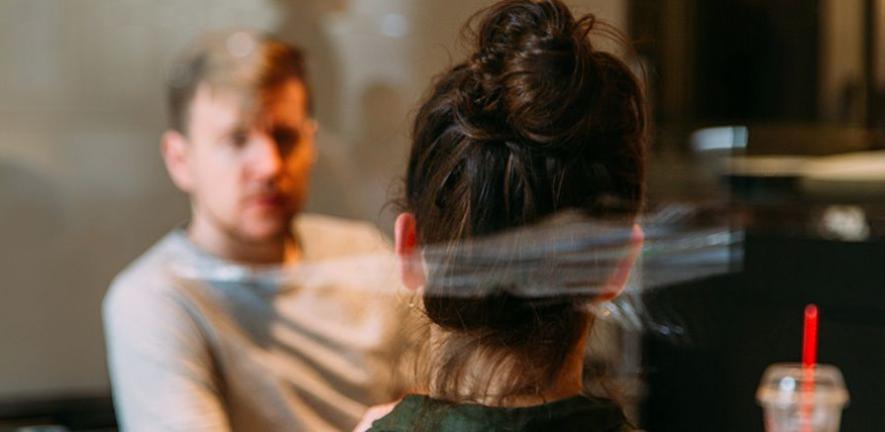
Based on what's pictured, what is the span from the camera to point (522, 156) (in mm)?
812

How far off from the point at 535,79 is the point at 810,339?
1.65 feet

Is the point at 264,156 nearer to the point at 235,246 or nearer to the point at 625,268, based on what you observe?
the point at 235,246

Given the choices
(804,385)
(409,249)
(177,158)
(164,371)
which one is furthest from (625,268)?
(177,158)

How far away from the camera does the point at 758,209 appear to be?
1.45 m

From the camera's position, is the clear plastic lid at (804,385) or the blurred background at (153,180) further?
the blurred background at (153,180)

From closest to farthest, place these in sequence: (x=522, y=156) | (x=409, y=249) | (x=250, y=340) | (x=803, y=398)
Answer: (x=522, y=156), (x=409, y=249), (x=803, y=398), (x=250, y=340)

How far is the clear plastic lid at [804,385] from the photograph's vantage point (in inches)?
44.4

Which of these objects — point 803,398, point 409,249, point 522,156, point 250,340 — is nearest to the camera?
point 522,156

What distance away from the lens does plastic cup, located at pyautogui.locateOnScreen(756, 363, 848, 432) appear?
1.10 m

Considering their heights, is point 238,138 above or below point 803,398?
above

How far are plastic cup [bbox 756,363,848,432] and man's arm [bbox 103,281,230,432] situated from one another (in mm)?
489

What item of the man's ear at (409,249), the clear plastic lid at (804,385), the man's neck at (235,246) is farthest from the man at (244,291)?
the clear plastic lid at (804,385)

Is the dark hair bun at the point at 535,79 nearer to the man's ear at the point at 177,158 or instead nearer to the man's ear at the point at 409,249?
the man's ear at the point at 409,249

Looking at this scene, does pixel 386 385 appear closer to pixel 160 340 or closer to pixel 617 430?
pixel 160 340
